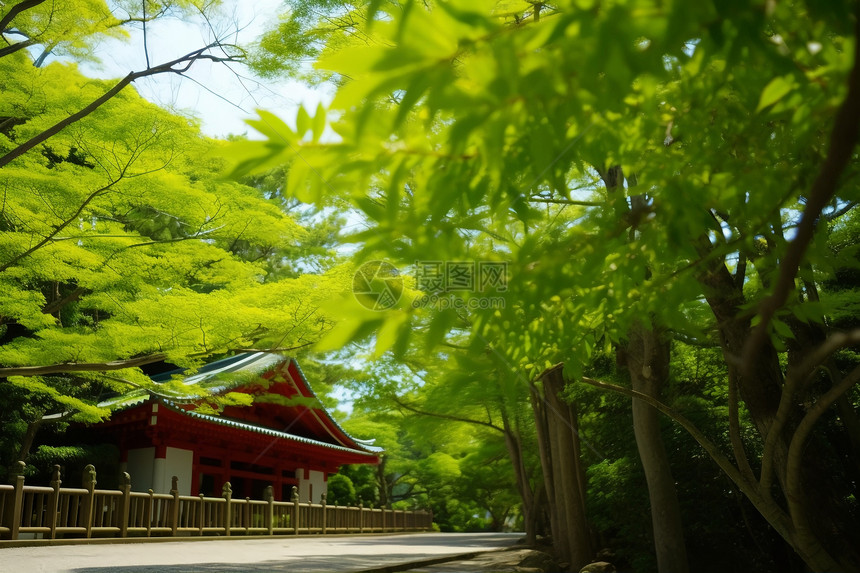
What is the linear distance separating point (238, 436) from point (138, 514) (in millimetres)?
4500

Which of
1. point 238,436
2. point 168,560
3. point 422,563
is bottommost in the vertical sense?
point 422,563

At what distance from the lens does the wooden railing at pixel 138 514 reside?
9500mm

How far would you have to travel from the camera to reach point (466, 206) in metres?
1.69

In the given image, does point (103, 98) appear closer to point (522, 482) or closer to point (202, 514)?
point (202, 514)

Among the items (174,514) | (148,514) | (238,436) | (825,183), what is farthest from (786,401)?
(238,436)

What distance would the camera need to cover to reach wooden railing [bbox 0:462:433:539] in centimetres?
950

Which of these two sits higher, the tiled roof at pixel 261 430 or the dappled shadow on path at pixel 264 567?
the tiled roof at pixel 261 430

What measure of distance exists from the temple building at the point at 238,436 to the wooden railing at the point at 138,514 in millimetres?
1625

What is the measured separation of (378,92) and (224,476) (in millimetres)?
17149

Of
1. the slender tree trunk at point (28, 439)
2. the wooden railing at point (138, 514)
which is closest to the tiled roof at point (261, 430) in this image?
the wooden railing at point (138, 514)

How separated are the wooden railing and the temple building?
5.33 feet

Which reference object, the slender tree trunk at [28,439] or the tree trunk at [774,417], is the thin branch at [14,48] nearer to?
the slender tree trunk at [28,439]

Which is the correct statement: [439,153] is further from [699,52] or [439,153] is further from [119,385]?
[119,385]

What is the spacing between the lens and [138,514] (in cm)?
1191
